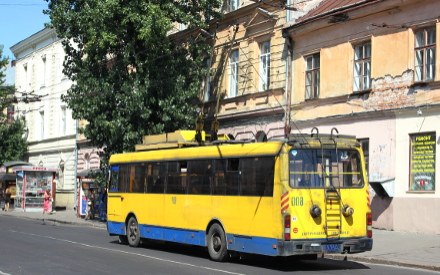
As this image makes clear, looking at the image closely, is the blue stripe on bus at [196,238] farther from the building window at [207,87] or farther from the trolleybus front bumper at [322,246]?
the building window at [207,87]

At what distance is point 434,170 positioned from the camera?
20.6 m

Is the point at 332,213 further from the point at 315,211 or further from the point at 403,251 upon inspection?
the point at 403,251

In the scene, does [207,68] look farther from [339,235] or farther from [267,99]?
[339,235]

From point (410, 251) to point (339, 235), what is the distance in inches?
155

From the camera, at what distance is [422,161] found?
21.0 meters

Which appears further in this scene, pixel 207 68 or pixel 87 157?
pixel 87 157

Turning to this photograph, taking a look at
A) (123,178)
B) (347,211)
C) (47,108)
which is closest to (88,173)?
(123,178)

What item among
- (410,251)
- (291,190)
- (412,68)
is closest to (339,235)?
(291,190)

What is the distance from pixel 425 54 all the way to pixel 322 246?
33.1ft

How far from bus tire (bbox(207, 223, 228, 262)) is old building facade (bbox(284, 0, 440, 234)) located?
8.06m

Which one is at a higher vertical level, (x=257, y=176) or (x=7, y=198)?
(x=257, y=176)

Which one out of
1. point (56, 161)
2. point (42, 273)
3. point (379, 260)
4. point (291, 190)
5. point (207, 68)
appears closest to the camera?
point (42, 273)

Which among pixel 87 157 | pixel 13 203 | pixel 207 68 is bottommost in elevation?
pixel 13 203

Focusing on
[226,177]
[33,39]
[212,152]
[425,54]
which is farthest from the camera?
[33,39]
